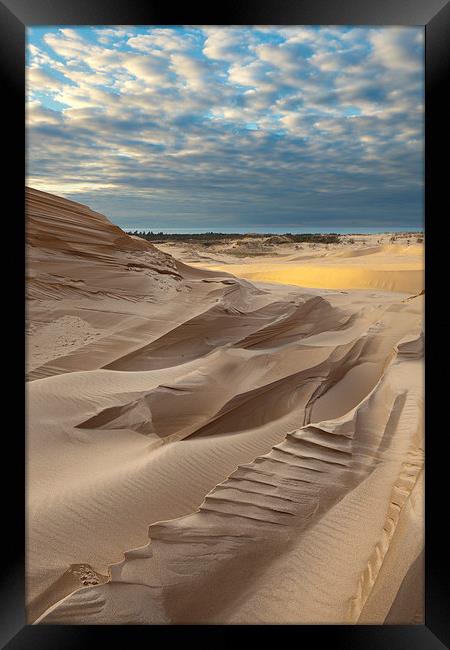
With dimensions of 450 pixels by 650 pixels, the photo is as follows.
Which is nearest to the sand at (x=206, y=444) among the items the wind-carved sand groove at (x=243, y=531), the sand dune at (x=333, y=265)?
the wind-carved sand groove at (x=243, y=531)

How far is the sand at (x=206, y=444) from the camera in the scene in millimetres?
2170

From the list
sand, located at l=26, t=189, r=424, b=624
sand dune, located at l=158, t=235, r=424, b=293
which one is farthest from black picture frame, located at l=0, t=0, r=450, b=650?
sand dune, located at l=158, t=235, r=424, b=293

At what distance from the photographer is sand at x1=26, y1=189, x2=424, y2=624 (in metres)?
2.17

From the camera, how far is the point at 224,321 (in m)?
7.21

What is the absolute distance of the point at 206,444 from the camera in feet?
13.5
